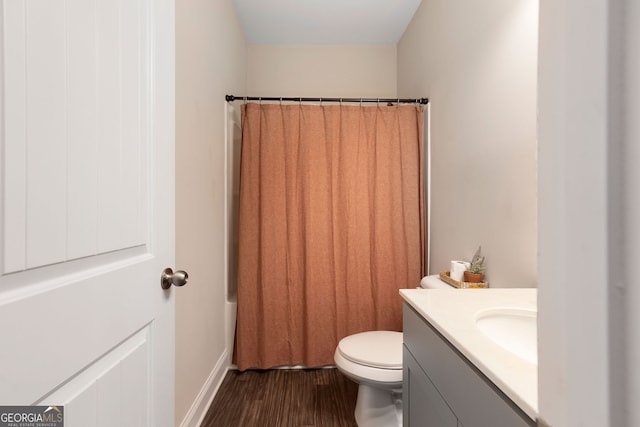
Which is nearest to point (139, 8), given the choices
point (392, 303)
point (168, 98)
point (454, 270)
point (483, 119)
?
point (168, 98)

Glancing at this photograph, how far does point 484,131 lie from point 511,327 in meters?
0.94

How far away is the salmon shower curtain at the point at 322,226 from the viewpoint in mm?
2119

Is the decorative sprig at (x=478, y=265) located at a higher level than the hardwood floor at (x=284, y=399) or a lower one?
higher

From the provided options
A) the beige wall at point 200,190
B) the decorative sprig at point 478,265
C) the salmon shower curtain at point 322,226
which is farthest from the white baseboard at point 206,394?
the decorative sprig at point 478,265

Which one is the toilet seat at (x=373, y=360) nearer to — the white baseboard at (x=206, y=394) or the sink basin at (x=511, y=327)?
the sink basin at (x=511, y=327)

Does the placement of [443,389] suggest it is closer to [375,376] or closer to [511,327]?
[511,327]

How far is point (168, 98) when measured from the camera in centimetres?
87

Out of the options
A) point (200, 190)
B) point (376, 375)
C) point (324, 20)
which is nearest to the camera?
point (376, 375)

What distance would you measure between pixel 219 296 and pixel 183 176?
37.9 inches

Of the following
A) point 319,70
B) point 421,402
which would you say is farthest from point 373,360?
point 319,70

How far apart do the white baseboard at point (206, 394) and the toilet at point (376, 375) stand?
2.46 feet

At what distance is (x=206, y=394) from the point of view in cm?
174

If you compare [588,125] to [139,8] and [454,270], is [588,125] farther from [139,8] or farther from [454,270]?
[454,270]

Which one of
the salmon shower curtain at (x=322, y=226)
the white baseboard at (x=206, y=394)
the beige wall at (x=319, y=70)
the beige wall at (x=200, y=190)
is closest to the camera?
the beige wall at (x=200, y=190)
